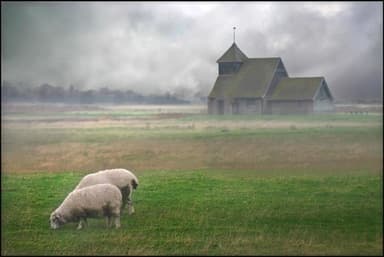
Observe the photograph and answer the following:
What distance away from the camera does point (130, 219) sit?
22.0 feet

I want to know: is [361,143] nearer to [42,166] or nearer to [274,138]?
[274,138]

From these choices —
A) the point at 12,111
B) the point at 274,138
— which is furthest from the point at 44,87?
the point at 274,138

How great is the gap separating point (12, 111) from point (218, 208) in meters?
3.54

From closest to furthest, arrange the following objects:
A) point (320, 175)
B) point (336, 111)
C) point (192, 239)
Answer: point (192, 239), point (320, 175), point (336, 111)

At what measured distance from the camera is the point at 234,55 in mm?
7523

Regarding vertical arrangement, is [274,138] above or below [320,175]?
above

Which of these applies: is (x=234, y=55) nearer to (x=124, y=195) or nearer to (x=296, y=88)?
(x=296, y=88)

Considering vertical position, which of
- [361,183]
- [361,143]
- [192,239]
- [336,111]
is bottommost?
[192,239]

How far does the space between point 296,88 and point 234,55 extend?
1.08 m

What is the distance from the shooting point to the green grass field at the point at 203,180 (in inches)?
242

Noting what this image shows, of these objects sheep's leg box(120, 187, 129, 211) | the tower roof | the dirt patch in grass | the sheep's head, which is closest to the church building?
the tower roof

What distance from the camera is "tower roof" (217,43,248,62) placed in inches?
295

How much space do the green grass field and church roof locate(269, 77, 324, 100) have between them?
1.18 ft

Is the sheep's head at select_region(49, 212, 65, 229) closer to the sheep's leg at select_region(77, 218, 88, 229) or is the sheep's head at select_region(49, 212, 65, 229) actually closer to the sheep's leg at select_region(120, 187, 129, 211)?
the sheep's leg at select_region(77, 218, 88, 229)
